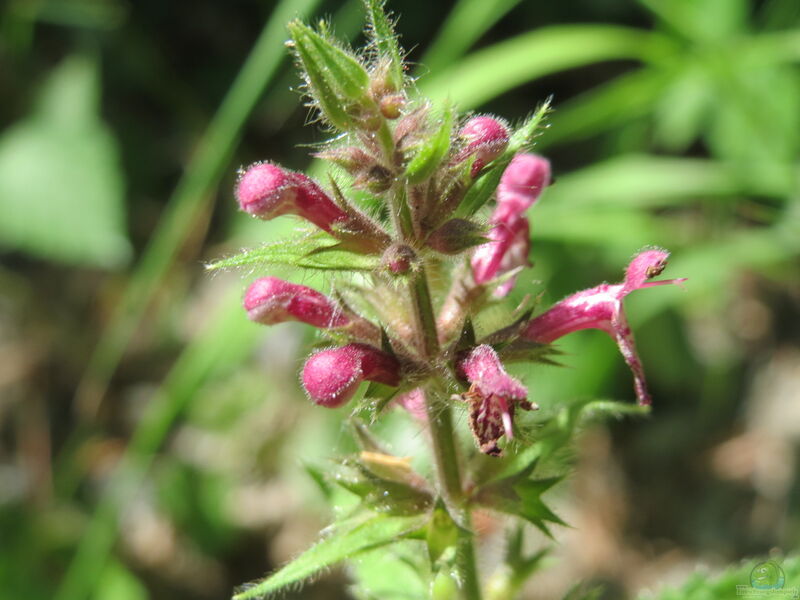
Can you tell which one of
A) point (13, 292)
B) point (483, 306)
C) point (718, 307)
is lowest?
point (483, 306)

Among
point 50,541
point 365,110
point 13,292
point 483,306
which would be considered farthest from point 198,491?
point 365,110

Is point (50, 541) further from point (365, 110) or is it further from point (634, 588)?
point (365, 110)

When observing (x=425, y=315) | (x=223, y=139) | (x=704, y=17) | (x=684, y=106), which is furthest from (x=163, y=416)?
(x=704, y=17)

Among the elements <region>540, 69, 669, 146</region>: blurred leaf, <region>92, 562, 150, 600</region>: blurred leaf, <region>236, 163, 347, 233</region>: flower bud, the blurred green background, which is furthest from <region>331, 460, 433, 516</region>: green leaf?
<region>92, 562, 150, 600</region>: blurred leaf

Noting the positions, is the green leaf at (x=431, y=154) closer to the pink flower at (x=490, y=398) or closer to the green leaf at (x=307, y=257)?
the green leaf at (x=307, y=257)

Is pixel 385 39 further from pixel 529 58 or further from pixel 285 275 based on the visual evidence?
pixel 529 58
